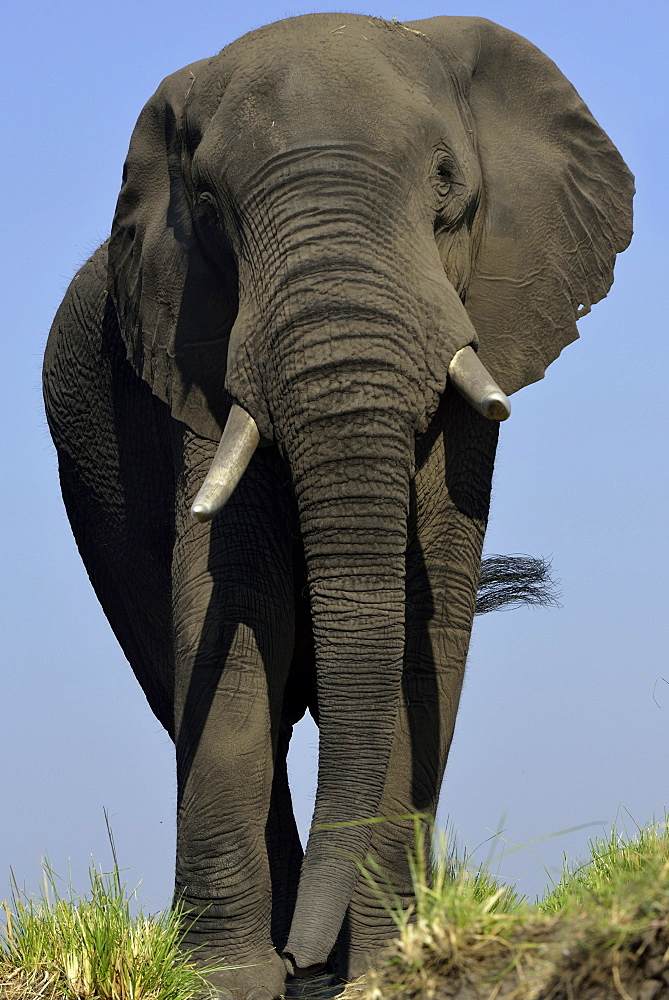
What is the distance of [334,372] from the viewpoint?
5.72 m

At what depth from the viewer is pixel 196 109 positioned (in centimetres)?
654

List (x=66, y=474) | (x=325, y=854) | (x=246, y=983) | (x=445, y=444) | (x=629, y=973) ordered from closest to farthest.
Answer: (x=629, y=973)
(x=325, y=854)
(x=246, y=983)
(x=445, y=444)
(x=66, y=474)

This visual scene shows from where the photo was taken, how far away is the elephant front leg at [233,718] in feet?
21.3

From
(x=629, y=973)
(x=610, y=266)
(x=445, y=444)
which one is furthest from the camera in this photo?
(x=610, y=266)

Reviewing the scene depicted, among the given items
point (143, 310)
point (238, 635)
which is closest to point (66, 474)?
point (143, 310)

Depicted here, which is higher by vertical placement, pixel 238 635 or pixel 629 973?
pixel 238 635

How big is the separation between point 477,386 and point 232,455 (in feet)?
2.99

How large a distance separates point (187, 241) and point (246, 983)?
9.69ft

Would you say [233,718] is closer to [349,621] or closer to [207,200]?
[349,621]

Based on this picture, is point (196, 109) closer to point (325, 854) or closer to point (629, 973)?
point (325, 854)

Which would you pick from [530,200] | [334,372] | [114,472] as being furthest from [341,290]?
[114,472]

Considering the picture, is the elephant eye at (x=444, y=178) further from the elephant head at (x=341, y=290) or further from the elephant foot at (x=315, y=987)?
the elephant foot at (x=315, y=987)

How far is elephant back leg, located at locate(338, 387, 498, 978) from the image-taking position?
6.76m

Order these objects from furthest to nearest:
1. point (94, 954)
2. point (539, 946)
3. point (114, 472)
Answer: point (114, 472)
point (94, 954)
point (539, 946)
